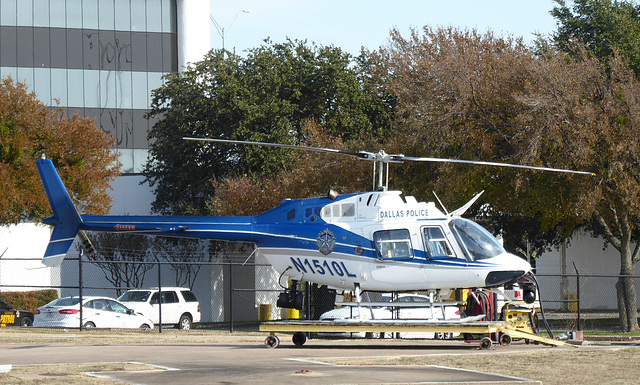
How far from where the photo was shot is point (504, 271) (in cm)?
1886

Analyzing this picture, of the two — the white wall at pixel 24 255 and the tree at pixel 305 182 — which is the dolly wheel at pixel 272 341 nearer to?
the tree at pixel 305 182

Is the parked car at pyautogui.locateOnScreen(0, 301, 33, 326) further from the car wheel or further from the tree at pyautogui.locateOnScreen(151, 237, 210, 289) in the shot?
the tree at pyautogui.locateOnScreen(151, 237, 210, 289)

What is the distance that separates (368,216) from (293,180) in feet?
48.8

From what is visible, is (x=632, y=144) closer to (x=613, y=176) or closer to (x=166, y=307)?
(x=613, y=176)

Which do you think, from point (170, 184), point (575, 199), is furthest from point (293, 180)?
point (170, 184)

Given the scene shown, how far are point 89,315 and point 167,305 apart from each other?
15.1 ft

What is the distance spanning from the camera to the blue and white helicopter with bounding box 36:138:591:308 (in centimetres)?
1897

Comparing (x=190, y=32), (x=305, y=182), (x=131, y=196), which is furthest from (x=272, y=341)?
(x=190, y=32)

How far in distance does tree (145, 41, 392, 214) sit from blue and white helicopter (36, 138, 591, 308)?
888 inches

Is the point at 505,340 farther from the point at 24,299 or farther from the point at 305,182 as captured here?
the point at 24,299

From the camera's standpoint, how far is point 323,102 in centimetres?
4503

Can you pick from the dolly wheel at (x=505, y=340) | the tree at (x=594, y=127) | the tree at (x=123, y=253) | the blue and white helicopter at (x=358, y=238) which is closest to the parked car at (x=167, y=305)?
the tree at (x=123, y=253)

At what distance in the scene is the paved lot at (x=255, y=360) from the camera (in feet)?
41.9

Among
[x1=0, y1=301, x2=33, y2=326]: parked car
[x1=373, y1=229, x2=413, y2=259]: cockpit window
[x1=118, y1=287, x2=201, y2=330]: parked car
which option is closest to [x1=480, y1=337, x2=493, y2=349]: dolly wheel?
[x1=373, y1=229, x2=413, y2=259]: cockpit window
